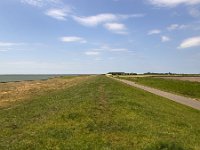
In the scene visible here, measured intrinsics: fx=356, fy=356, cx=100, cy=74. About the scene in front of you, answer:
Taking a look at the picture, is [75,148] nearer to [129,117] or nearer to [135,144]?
[135,144]

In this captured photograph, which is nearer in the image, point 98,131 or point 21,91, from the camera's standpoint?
point 98,131

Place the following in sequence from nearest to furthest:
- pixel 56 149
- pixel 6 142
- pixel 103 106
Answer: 1. pixel 56 149
2. pixel 6 142
3. pixel 103 106

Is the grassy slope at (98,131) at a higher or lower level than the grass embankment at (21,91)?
higher

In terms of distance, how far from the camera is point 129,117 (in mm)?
23859

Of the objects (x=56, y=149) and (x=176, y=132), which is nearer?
(x=56, y=149)

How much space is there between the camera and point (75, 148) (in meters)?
15.7

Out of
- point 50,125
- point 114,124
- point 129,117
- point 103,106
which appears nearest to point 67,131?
point 50,125

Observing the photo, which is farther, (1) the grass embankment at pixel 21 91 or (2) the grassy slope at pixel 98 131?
(1) the grass embankment at pixel 21 91

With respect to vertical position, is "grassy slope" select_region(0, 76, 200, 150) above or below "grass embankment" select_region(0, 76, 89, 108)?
above

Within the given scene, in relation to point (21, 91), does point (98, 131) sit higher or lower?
higher

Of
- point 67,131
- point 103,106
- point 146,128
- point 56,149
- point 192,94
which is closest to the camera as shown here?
point 56,149

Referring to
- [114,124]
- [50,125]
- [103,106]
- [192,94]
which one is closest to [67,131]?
[50,125]

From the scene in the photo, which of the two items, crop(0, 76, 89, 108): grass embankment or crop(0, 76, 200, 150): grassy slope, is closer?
crop(0, 76, 200, 150): grassy slope

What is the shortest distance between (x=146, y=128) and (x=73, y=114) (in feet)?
18.3
